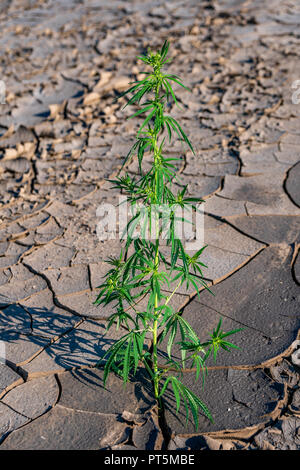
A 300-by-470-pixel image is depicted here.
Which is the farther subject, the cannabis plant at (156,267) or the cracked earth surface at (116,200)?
the cracked earth surface at (116,200)

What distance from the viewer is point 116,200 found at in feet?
13.1

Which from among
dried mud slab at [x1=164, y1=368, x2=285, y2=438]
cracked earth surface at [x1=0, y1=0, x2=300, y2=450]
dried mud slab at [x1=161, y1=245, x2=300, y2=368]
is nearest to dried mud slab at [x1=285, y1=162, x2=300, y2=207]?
cracked earth surface at [x1=0, y1=0, x2=300, y2=450]

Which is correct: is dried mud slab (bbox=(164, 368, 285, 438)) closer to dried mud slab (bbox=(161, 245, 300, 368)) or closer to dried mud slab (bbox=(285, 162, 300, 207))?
dried mud slab (bbox=(161, 245, 300, 368))

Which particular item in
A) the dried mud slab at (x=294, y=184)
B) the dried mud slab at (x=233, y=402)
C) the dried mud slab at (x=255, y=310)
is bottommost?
the dried mud slab at (x=233, y=402)

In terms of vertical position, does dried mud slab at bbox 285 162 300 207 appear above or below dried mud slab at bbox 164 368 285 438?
above

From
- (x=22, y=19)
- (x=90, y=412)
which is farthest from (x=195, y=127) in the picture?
(x=22, y=19)

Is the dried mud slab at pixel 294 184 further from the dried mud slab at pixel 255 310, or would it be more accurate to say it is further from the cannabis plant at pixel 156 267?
the cannabis plant at pixel 156 267

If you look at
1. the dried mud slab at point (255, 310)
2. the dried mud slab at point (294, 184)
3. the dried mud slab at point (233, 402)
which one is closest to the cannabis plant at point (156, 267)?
the dried mud slab at point (233, 402)

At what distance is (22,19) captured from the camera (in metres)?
7.45

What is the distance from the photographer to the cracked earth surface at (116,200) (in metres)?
2.46

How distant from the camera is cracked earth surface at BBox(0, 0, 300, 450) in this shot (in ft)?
8.05

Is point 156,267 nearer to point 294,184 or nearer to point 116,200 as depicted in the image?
point 116,200

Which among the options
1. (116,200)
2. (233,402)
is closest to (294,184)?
(116,200)

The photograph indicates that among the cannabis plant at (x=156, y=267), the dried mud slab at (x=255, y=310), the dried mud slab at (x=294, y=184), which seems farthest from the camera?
the dried mud slab at (x=294, y=184)
